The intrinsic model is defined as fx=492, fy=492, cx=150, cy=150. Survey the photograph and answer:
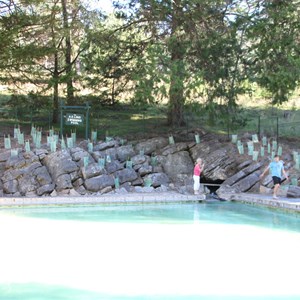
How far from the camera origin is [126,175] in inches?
599

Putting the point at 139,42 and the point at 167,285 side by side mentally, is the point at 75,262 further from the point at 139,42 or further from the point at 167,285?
the point at 139,42

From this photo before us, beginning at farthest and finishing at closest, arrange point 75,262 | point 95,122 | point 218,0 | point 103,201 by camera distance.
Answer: point 95,122, point 218,0, point 103,201, point 75,262

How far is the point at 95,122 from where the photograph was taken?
68.3ft

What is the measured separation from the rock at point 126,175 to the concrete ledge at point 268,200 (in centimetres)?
301

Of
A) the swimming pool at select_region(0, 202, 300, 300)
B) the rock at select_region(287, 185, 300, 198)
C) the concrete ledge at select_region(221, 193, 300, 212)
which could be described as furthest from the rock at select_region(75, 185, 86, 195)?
the rock at select_region(287, 185, 300, 198)

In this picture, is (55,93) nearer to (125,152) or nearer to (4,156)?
(125,152)

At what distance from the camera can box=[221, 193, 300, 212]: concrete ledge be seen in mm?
11875

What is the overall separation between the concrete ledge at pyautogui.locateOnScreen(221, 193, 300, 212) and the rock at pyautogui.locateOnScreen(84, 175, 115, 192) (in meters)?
3.46

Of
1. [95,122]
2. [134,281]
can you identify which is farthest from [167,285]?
[95,122]

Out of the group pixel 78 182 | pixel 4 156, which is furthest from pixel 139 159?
pixel 4 156

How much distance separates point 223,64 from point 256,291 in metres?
11.9

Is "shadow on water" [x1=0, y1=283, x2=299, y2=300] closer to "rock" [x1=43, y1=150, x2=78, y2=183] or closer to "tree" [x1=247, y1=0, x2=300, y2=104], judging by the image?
"rock" [x1=43, y1=150, x2=78, y2=183]

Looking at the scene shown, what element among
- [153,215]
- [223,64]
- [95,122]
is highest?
[223,64]

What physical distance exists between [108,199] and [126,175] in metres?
2.18
